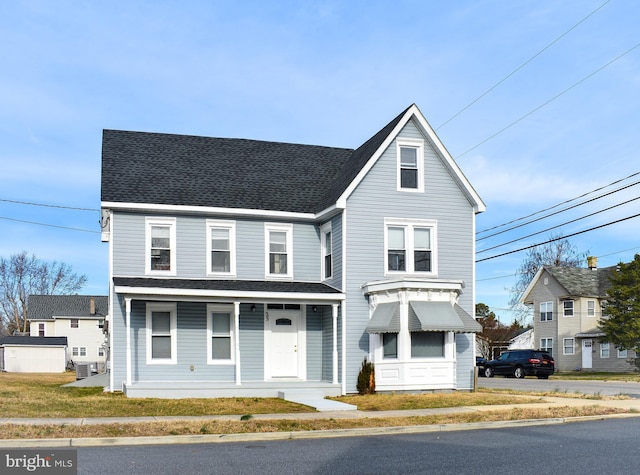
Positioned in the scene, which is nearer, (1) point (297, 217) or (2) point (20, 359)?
(1) point (297, 217)

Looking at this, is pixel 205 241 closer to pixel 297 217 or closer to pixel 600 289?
pixel 297 217

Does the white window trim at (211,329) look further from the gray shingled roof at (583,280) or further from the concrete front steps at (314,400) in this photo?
the gray shingled roof at (583,280)

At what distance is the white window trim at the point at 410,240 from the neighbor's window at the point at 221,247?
5368 millimetres

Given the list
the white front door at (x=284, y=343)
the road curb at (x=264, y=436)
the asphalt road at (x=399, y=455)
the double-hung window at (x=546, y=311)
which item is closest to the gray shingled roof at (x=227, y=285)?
the white front door at (x=284, y=343)

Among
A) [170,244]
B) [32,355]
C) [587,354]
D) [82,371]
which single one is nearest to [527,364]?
[587,354]

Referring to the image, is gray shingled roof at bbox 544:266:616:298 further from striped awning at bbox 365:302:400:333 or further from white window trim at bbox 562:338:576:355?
striped awning at bbox 365:302:400:333

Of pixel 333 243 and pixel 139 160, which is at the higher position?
pixel 139 160

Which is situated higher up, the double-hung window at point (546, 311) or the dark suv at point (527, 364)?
the double-hung window at point (546, 311)

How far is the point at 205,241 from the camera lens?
25.8 meters

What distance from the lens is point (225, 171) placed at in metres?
27.9

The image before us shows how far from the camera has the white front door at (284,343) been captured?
25.9 metres

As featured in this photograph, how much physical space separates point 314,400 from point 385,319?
3768 millimetres

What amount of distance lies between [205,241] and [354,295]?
18.1 ft

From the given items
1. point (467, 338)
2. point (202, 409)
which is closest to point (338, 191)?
point (467, 338)
